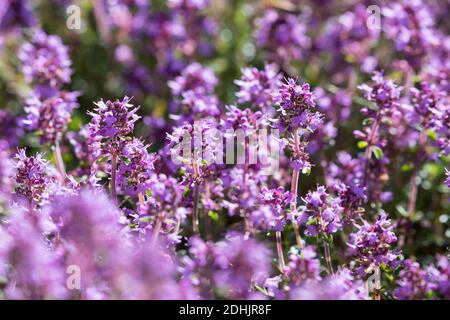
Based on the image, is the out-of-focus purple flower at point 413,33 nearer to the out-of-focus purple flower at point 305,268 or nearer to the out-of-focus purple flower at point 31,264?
the out-of-focus purple flower at point 305,268

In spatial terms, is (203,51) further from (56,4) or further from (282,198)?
(282,198)

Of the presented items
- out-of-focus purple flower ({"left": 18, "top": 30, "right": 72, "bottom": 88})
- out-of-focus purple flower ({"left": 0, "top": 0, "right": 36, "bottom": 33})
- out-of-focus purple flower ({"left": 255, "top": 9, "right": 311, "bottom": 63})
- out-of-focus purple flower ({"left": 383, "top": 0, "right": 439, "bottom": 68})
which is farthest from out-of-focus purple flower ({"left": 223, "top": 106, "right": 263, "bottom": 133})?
out-of-focus purple flower ({"left": 0, "top": 0, "right": 36, "bottom": 33})

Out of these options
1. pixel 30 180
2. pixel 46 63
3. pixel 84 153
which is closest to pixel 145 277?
pixel 30 180

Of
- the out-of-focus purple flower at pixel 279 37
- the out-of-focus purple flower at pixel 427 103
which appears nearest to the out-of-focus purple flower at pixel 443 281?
the out-of-focus purple flower at pixel 427 103

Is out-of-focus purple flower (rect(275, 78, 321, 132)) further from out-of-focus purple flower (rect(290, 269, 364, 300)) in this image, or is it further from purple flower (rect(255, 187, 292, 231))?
out-of-focus purple flower (rect(290, 269, 364, 300))
